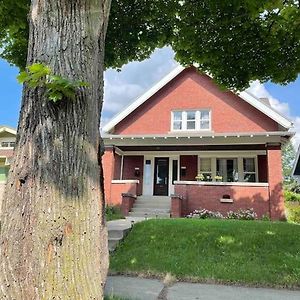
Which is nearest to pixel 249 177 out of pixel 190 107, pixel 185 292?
pixel 190 107

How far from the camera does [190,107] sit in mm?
19297

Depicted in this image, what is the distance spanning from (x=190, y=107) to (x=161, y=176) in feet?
14.0

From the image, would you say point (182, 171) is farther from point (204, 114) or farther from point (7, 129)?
point (7, 129)

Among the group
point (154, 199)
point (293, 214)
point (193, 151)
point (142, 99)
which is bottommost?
point (293, 214)

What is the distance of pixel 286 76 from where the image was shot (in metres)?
9.95

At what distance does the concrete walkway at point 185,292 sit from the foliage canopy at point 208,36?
6.31 metres

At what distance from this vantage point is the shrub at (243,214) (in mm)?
14447

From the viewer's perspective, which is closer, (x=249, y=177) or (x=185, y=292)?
(x=185, y=292)

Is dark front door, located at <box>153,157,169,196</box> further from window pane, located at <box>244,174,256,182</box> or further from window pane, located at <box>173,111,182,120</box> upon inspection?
window pane, located at <box>244,174,256,182</box>

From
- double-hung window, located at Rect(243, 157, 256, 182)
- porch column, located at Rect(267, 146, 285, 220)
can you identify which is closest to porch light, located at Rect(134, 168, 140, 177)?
double-hung window, located at Rect(243, 157, 256, 182)

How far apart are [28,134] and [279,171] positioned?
14913 mm

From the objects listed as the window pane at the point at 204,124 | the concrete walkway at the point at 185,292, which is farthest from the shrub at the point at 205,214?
the concrete walkway at the point at 185,292

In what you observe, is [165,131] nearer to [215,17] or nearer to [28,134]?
[215,17]

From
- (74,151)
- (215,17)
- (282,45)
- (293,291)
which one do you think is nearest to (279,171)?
(282,45)
